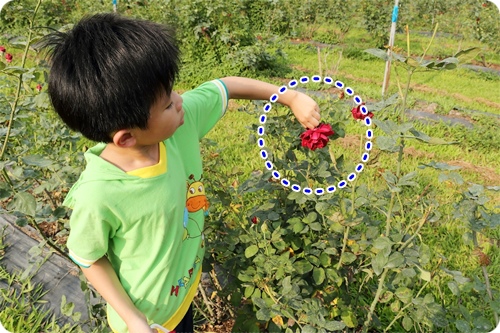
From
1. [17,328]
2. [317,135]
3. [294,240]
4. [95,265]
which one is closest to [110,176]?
[95,265]

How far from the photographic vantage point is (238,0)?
291 inches

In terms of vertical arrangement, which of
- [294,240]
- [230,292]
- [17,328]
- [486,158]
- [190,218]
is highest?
[190,218]

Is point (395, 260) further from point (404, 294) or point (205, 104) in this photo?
point (205, 104)

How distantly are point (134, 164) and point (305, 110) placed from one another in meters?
0.50

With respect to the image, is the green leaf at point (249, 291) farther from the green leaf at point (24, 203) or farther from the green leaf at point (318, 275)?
the green leaf at point (24, 203)

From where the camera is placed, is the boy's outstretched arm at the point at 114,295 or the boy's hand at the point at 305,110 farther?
the boy's hand at the point at 305,110

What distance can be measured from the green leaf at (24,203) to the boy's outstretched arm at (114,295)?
0.29 meters

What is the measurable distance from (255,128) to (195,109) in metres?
0.21

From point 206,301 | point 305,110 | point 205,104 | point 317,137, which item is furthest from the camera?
point 206,301

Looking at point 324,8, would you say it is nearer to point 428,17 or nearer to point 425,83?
point 428,17

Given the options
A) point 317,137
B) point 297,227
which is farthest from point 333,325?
point 317,137

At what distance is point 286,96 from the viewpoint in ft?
4.37

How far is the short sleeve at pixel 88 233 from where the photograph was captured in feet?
3.42

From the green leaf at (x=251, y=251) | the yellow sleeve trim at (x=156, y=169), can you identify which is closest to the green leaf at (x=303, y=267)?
the green leaf at (x=251, y=251)
